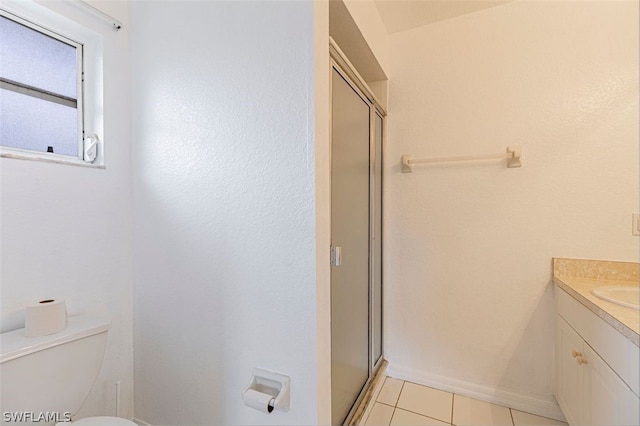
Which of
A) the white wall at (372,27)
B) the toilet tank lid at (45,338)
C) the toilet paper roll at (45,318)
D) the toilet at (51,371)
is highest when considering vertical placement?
the white wall at (372,27)

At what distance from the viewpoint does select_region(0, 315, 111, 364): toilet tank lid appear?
964mm

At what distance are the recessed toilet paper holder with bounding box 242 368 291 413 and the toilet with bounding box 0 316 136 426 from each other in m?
0.46

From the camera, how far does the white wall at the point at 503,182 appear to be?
1.58 metres

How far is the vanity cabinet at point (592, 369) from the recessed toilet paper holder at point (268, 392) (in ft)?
3.84

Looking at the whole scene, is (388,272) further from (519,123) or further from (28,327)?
(28,327)

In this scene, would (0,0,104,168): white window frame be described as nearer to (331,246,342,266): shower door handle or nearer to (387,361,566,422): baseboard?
(331,246,342,266): shower door handle

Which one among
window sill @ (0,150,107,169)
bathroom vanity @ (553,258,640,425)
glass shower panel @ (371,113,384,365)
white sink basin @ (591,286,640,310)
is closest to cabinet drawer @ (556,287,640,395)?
bathroom vanity @ (553,258,640,425)

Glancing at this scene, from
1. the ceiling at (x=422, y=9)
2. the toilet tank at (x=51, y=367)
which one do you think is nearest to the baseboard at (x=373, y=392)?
the toilet tank at (x=51, y=367)

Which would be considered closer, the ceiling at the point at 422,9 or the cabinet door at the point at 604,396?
the cabinet door at the point at 604,396

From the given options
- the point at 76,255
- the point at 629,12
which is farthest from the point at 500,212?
the point at 76,255

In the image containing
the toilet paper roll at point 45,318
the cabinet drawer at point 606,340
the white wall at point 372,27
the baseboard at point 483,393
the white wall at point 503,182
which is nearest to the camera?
the cabinet drawer at point 606,340

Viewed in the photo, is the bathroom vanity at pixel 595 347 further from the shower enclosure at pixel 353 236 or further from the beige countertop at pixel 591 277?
the shower enclosure at pixel 353 236

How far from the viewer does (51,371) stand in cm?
104

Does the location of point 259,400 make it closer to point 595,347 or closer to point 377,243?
point 377,243
